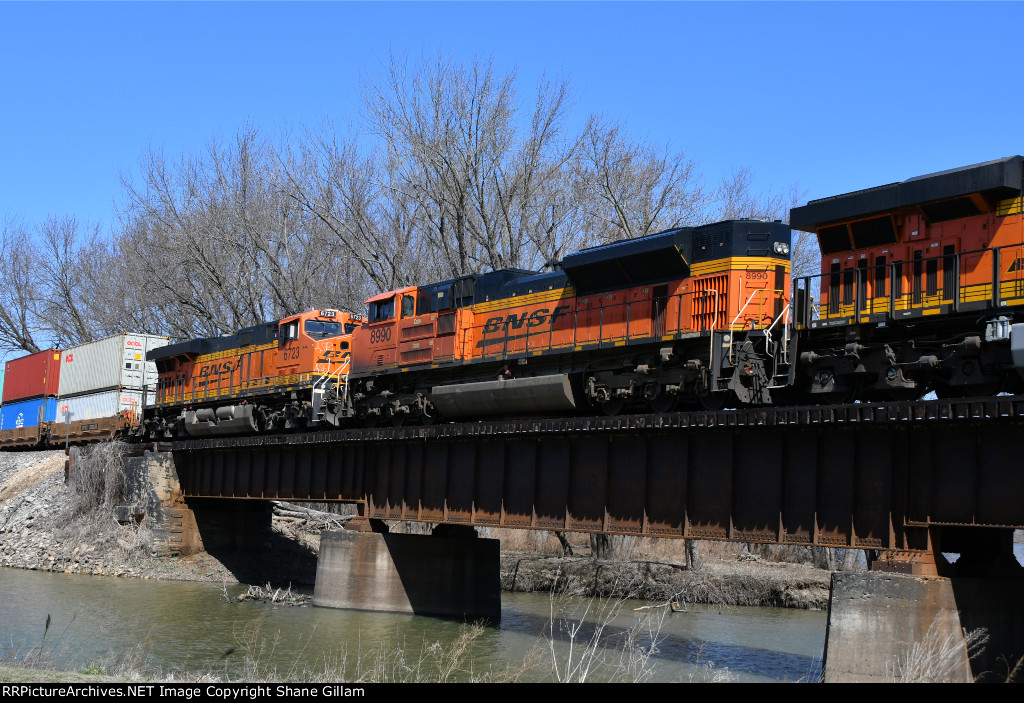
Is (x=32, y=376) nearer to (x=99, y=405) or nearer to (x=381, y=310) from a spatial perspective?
(x=99, y=405)

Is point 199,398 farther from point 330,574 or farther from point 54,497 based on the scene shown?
point 330,574

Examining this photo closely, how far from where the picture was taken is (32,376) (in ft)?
149

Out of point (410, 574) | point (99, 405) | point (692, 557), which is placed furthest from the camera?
point (99, 405)

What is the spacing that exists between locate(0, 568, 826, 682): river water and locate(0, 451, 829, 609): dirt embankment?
115 cm

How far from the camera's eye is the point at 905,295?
1570cm

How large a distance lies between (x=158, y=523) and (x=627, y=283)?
1989cm

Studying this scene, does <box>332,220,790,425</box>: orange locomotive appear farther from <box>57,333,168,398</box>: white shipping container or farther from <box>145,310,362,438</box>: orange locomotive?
<box>57,333,168,398</box>: white shipping container

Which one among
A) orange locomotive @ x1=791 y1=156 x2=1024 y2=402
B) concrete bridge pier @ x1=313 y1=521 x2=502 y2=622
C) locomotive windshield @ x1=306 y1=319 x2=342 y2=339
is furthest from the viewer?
locomotive windshield @ x1=306 y1=319 x2=342 y2=339

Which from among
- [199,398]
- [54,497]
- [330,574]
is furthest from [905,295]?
[54,497]

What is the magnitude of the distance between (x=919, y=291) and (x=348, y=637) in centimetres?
1296

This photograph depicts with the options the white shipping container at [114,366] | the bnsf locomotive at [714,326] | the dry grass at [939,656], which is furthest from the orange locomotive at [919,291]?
the white shipping container at [114,366]

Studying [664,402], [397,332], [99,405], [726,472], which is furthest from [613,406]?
[99,405]

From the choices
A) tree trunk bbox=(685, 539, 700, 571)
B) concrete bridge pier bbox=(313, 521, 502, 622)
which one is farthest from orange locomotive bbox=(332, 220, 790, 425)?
tree trunk bbox=(685, 539, 700, 571)

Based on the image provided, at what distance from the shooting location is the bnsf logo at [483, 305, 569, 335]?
21672 millimetres
